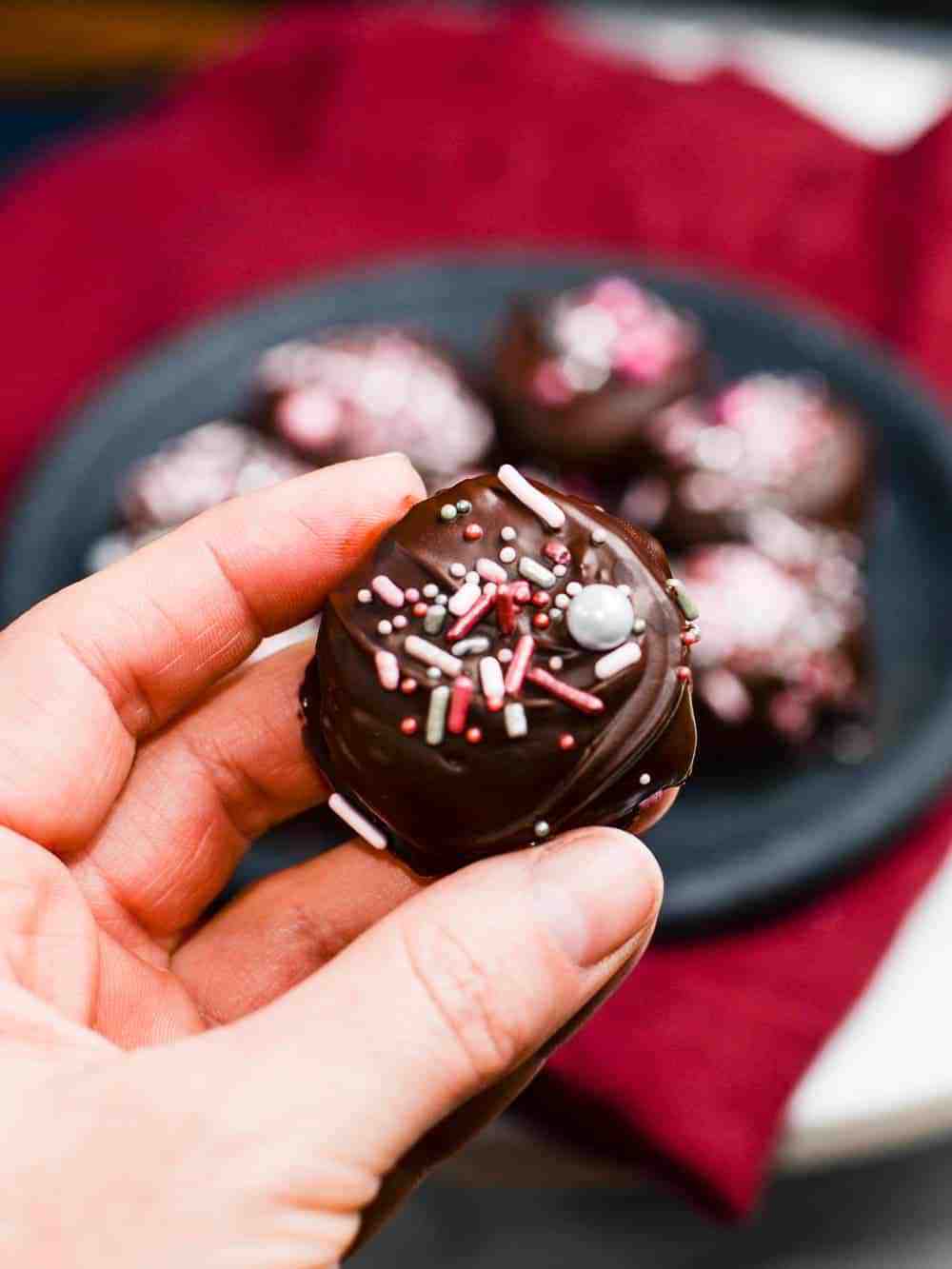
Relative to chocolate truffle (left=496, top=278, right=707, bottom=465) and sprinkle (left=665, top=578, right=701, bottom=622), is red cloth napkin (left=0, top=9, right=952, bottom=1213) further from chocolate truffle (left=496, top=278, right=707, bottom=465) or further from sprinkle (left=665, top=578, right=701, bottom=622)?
sprinkle (left=665, top=578, right=701, bottom=622)

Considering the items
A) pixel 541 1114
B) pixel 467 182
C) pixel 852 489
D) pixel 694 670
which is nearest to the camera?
pixel 541 1114

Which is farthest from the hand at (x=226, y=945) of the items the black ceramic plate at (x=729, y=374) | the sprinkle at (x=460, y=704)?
the black ceramic plate at (x=729, y=374)

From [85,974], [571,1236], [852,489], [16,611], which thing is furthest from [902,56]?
[85,974]

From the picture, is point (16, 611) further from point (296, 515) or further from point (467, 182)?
point (467, 182)

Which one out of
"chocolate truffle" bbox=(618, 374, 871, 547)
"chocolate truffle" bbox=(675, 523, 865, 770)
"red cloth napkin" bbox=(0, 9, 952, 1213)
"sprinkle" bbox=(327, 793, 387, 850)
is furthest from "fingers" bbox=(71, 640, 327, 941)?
"red cloth napkin" bbox=(0, 9, 952, 1213)

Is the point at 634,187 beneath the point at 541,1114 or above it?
above

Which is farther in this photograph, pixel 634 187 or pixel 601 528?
pixel 634 187

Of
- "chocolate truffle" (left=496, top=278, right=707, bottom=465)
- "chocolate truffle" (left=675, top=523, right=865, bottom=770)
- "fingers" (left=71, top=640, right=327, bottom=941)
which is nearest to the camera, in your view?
"fingers" (left=71, top=640, right=327, bottom=941)
